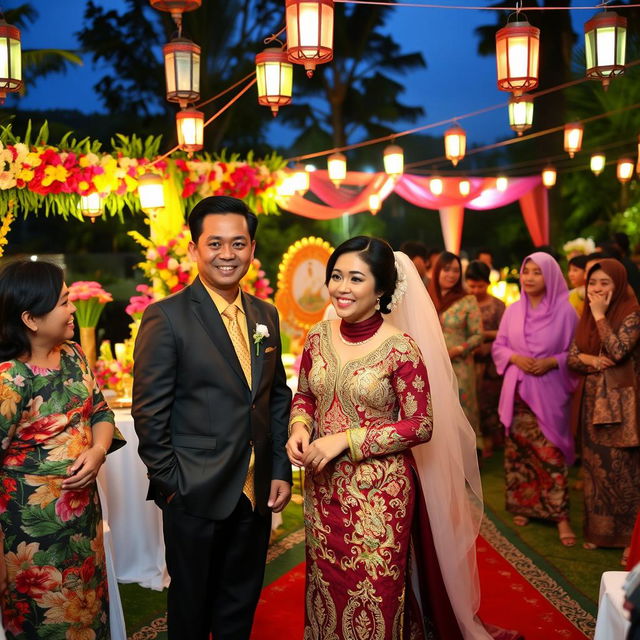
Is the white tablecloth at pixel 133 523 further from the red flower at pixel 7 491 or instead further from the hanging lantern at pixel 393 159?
the hanging lantern at pixel 393 159

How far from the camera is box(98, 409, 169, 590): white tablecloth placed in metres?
4.12

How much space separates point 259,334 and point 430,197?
8189 millimetres

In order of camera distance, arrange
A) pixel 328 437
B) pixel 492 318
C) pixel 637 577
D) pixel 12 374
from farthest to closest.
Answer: pixel 492 318 < pixel 328 437 < pixel 12 374 < pixel 637 577

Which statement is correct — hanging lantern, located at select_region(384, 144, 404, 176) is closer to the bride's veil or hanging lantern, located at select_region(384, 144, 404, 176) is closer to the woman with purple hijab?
the woman with purple hijab

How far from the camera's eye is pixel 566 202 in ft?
52.2

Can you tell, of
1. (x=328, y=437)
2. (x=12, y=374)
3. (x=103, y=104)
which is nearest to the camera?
(x=12, y=374)

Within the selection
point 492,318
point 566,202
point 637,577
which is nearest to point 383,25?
point 566,202

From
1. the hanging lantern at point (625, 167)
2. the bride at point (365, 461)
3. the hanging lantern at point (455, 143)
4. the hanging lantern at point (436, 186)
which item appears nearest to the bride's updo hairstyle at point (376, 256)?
the bride at point (365, 461)

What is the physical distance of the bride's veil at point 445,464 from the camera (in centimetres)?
306

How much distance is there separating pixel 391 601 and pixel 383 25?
15.1 meters

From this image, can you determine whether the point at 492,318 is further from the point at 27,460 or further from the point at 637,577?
the point at 637,577

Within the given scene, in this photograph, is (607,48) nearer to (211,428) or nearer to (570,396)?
(570,396)

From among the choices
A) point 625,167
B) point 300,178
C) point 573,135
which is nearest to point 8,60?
point 300,178

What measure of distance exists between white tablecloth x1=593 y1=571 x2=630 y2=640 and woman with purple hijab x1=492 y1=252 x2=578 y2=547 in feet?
9.08
